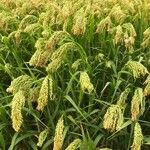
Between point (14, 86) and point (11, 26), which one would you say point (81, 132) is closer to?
point (14, 86)

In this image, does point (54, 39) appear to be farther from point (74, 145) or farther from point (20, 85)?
point (74, 145)

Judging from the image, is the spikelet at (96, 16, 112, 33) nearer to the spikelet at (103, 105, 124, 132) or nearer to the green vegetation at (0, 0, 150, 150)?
the green vegetation at (0, 0, 150, 150)

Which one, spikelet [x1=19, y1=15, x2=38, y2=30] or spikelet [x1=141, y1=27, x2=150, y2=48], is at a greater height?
spikelet [x1=19, y1=15, x2=38, y2=30]

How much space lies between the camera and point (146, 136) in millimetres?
3273

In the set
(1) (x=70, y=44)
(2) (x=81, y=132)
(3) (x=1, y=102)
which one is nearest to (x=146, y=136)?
(2) (x=81, y=132)

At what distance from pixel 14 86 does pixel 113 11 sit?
4.42 ft

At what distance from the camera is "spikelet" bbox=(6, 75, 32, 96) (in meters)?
2.95

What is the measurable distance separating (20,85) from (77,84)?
583 millimetres

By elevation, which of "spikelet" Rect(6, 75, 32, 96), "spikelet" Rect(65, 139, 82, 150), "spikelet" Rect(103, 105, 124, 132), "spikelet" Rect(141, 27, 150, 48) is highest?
"spikelet" Rect(141, 27, 150, 48)

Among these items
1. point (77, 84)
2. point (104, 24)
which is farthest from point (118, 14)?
point (77, 84)

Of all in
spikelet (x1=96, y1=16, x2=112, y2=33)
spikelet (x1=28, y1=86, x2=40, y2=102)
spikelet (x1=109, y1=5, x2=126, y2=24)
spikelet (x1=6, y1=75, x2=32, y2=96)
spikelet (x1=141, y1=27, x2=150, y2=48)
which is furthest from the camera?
spikelet (x1=109, y1=5, x2=126, y2=24)

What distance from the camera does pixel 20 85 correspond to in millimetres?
2982

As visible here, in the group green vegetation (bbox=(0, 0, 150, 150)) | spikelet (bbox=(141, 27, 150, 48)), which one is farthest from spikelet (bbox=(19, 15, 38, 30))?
spikelet (bbox=(141, 27, 150, 48))

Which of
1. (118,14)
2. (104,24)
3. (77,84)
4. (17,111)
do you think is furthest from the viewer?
(118,14)
